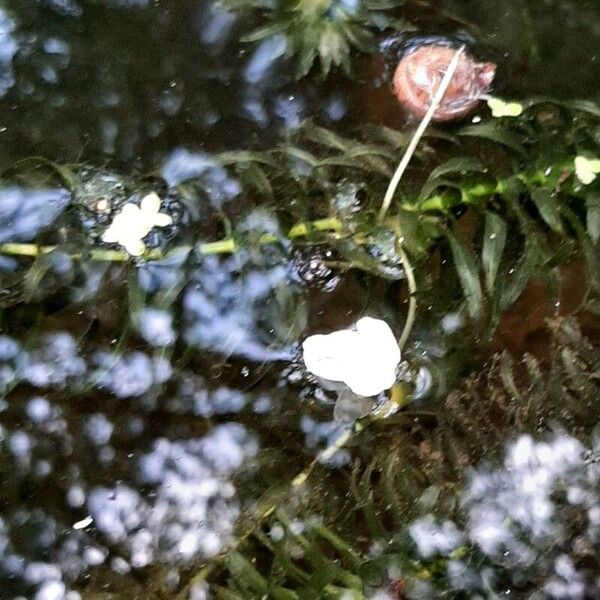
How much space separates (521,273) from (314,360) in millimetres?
346

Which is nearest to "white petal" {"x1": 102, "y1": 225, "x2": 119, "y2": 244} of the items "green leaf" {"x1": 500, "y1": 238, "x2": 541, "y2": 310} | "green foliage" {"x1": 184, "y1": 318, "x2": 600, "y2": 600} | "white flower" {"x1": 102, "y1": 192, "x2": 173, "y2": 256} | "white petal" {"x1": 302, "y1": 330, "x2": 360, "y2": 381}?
"white flower" {"x1": 102, "y1": 192, "x2": 173, "y2": 256}

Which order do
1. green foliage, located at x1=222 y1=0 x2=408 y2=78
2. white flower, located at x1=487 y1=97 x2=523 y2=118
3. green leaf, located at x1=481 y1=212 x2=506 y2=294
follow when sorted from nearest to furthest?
green leaf, located at x1=481 y1=212 x2=506 y2=294, white flower, located at x1=487 y1=97 x2=523 y2=118, green foliage, located at x1=222 y1=0 x2=408 y2=78

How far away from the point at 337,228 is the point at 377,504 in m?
0.43

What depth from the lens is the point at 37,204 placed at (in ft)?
3.92

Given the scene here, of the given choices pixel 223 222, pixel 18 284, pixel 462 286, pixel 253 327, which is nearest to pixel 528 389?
pixel 462 286

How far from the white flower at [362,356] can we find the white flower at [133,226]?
1.04 feet

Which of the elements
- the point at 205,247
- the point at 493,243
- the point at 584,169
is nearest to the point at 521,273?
the point at 493,243

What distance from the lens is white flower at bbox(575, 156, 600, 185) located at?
116cm

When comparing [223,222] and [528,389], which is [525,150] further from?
[223,222]

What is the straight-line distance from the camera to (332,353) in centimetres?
123

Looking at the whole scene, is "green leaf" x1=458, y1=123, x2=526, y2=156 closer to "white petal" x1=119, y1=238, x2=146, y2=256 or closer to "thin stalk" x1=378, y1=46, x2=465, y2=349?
"thin stalk" x1=378, y1=46, x2=465, y2=349

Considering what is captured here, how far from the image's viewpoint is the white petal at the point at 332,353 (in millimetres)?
1219

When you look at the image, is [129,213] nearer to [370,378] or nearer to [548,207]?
[370,378]

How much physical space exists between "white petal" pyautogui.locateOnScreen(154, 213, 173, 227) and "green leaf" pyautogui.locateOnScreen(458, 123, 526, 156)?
0.47 m
